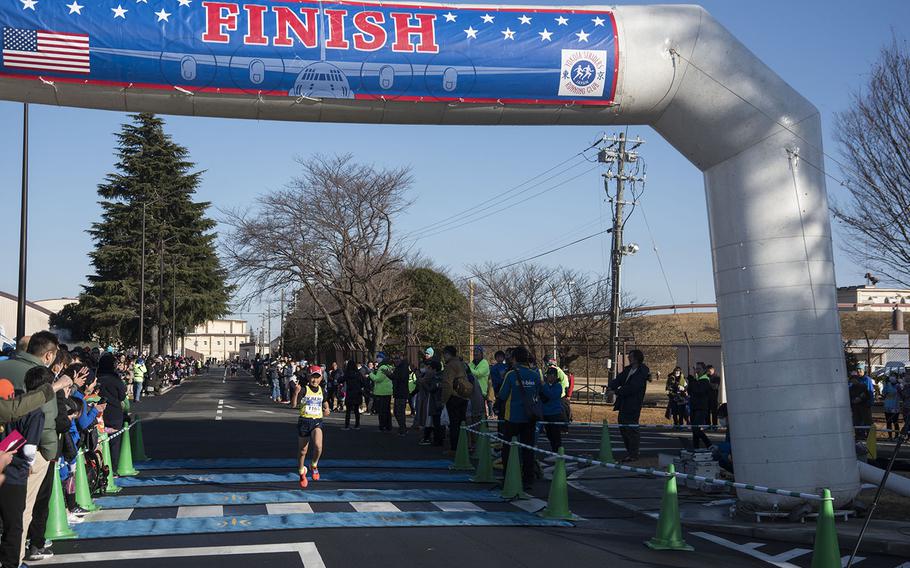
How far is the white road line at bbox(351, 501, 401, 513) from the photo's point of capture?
35.6 feet

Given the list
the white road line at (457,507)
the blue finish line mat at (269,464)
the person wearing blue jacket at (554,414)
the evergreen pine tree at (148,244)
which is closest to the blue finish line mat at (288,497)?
the white road line at (457,507)

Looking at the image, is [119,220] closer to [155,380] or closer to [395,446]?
[155,380]

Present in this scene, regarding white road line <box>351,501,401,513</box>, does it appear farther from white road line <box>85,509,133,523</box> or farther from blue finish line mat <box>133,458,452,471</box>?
blue finish line mat <box>133,458,452,471</box>

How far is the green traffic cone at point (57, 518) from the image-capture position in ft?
30.0

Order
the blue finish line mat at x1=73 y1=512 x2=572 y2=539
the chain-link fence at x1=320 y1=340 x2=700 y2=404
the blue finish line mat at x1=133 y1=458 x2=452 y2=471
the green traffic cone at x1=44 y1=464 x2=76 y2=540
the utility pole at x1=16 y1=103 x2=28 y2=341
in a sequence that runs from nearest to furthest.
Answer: the green traffic cone at x1=44 y1=464 x2=76 y2=540
the blue finish line mat at x1=73 y1=512 x2=572 y2=539
the blue finish line mat at x1=133 y1=458 x2=452 y2=471
the utility pole at x1=16 y1=103 x2=28 y2=341
the chain-link fence at x1=320 y1=340 x2=700 y2=404


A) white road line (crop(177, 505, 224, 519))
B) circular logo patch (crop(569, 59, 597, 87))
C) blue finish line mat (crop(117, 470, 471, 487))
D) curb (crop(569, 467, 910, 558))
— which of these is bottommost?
curb (crop(569, 467, 910, 558))

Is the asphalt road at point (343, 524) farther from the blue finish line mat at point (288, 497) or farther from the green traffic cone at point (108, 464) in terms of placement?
the green traffic cone at point (108, 464)

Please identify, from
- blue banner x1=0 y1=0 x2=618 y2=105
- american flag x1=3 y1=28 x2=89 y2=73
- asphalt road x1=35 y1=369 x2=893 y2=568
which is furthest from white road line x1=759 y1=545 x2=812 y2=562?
american flag x1=3 y1=28 x2=89 y2=73

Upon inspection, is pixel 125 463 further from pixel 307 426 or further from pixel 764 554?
pixel 764 554

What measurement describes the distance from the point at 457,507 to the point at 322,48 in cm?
576

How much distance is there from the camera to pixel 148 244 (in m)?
64.6

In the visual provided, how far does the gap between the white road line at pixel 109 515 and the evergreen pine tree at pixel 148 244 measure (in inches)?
2023

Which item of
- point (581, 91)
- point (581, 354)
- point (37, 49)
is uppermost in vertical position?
point (37, 49)

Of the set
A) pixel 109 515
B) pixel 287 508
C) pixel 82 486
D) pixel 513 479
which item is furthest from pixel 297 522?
pixel 513 479
